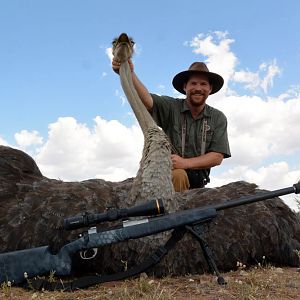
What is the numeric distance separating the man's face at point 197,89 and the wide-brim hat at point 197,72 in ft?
0.27

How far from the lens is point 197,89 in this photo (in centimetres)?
747

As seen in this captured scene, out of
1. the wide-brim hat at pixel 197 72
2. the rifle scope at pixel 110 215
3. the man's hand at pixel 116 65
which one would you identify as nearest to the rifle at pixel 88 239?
the rifle scope at pixel 110 215

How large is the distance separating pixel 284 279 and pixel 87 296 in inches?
67.1

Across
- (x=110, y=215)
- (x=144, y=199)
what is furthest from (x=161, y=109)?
(x=110, y=215)

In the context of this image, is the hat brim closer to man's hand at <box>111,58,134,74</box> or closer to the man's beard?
the man's beard

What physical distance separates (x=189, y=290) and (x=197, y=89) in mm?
3878

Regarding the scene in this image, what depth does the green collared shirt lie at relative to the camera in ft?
24.3

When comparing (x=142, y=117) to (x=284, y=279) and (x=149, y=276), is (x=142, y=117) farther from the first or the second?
(x=284, y=279)

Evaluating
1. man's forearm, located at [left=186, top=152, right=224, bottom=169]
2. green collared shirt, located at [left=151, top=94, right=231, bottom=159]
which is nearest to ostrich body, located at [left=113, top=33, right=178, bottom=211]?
man's forearm, located at [left=186, top=152, right=224, bottom=169]

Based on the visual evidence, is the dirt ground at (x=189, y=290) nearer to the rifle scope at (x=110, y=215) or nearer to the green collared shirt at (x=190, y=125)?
the rifle scope at (x=110, y=215)

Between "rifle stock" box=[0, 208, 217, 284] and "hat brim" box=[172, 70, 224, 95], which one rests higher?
"hat brim" box=[172, 70, 224, 95]

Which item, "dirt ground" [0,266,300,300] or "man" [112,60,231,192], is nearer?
"dirt ground" [0,266,300,300]

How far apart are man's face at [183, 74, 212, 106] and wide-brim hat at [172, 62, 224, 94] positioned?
8 centimetres

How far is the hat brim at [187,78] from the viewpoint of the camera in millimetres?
7641
